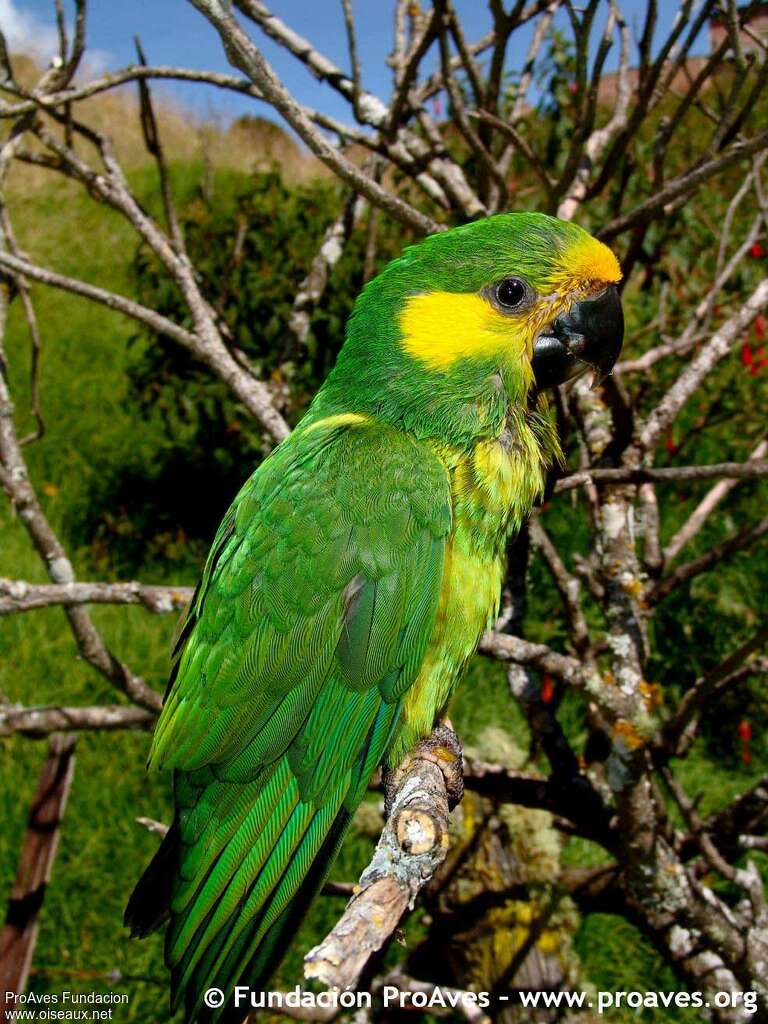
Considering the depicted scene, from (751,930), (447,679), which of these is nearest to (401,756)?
(447,679)

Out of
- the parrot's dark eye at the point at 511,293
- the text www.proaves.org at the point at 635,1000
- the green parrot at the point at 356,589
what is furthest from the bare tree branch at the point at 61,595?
the text www.proaves.org at the point at 635,1000

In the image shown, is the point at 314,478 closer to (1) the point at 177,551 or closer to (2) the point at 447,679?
(2) the point at 447,679

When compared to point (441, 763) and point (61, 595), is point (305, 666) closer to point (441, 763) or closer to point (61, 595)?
point (441, 763)

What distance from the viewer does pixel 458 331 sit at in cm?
154

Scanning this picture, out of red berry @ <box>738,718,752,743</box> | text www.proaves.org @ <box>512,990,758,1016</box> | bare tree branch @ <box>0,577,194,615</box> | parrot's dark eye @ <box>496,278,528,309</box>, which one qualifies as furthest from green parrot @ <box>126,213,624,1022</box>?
red berry @ <box>738,718,752,743</box>

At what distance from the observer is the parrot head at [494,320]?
1.50m

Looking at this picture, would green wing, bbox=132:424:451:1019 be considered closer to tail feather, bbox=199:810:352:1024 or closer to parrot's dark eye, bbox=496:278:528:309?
tail feather, bbox=199:810:352:1024

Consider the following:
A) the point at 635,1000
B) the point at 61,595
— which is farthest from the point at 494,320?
the point at 635,1000

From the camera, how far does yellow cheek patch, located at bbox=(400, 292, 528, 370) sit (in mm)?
1524

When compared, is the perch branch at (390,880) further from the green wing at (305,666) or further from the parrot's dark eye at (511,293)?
the parrot's dark eye at (511,293)

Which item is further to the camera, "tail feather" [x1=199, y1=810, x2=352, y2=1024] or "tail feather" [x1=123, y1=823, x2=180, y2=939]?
"tail feather" [x1=123, y1=823, x2=180, y2=939]

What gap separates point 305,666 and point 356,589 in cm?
16

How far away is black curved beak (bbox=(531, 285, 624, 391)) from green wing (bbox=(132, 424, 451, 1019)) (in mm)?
301

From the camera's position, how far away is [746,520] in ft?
12.2
